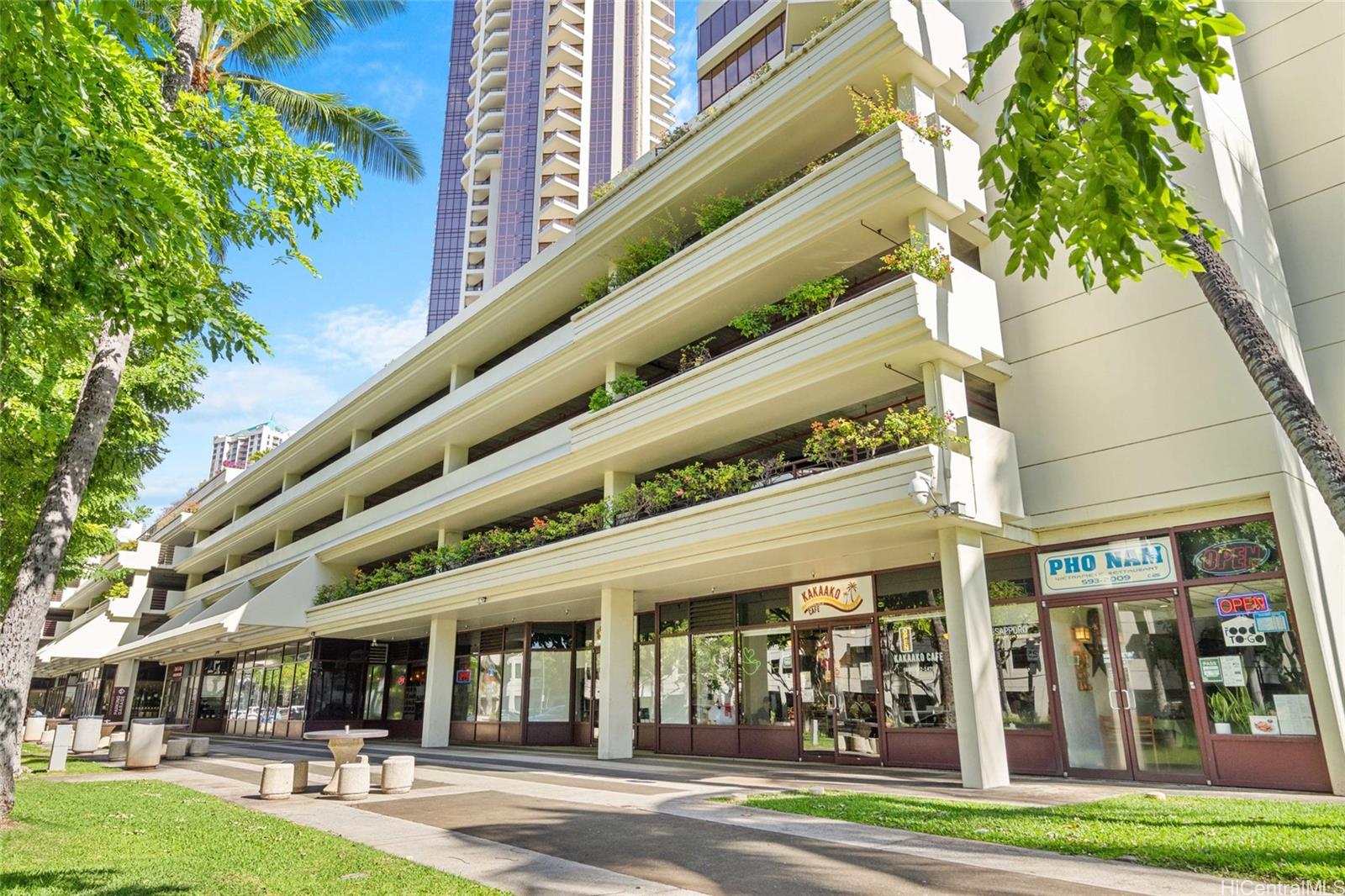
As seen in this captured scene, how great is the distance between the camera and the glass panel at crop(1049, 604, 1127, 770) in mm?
12445

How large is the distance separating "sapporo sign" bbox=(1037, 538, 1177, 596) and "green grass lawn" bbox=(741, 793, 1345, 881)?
11.4 ft

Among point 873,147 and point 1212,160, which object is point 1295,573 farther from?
point 873,147

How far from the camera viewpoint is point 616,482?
19172 mm

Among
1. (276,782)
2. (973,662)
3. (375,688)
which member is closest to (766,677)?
(973,662)

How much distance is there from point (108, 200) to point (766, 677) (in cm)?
1433

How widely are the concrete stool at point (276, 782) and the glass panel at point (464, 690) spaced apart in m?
14.0

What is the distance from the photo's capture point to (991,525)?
1255 cm

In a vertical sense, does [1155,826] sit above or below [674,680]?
below

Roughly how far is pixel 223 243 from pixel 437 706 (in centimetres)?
1396

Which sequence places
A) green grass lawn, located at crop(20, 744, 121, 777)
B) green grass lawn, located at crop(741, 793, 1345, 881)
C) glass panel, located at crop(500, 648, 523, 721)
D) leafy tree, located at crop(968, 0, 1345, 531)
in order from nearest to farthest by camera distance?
leafy tree, located at crop(968, 0, 1345, 531), green grass lawn, located at crop(741, 793, 1345, 881), green grass lawn, located at crop(20, 744, 121, 777), glass panel, located at crop(500, 648, 523, 721)

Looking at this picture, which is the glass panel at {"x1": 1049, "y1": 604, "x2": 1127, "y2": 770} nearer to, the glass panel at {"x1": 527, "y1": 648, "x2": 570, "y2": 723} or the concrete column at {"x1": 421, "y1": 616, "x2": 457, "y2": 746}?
the glass panel at {"x1": 527, "y1": 648, "x2": 570, "y2": 723}

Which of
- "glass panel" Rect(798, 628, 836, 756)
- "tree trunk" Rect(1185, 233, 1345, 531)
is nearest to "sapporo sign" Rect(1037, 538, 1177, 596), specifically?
"glass panel" Rect(798, 628, 836, 756)

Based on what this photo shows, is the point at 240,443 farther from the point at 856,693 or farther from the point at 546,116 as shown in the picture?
the point at 856,693

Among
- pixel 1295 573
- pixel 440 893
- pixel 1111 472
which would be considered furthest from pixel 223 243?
pixel 1295 573
